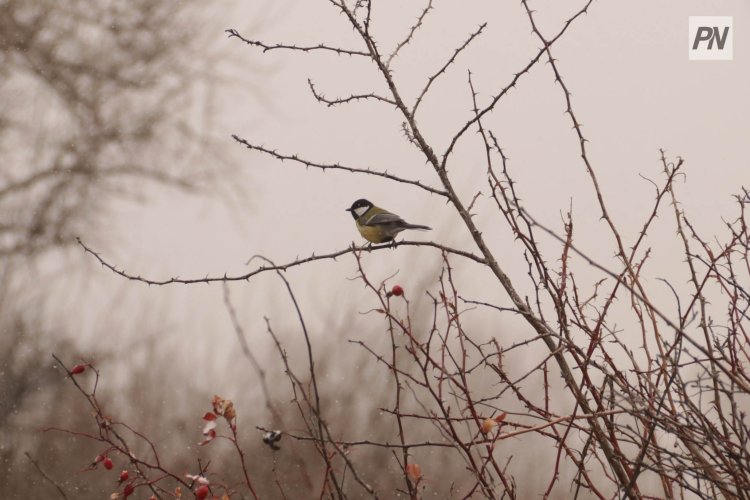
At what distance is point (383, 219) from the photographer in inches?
109

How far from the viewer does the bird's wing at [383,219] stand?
274 cm

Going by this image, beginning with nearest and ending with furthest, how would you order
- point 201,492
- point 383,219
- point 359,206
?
point 201,492, point 383,219, point 359,206

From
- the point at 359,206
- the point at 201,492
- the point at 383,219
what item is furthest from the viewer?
the point at 359,206

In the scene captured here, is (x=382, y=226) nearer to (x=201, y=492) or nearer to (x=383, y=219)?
(x=383, y=219)

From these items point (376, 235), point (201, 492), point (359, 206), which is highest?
point (359, 206)

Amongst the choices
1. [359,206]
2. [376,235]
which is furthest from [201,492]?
[359,206]

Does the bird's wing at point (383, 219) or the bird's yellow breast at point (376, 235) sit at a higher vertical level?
the bird's wing at point (383, 219)

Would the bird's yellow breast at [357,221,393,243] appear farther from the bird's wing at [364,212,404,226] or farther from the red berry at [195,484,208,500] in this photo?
the red berry at [195,484,208,500]

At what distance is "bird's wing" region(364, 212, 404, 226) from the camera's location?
274 centimetres

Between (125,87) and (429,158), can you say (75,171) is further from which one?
(429,158)

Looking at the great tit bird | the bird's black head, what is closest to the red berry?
the great tit bird

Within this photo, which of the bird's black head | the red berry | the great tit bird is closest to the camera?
the red berry

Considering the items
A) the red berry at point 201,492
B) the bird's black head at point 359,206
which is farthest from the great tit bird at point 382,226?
the red berry at point 201,492

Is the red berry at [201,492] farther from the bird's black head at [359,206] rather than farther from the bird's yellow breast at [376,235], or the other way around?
the bird's black head at [359,206]
